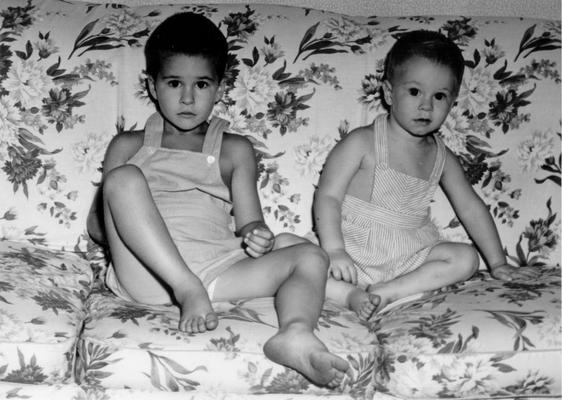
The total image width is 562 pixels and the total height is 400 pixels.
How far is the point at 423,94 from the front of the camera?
195 centimetres

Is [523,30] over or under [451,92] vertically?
over

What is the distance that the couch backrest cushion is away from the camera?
202 cm

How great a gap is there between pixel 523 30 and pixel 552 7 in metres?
0.51

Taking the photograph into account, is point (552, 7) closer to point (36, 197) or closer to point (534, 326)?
point (534, 326)

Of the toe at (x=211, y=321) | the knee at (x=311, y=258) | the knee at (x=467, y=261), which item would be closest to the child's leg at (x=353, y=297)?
the knee at (x=311, y=258)

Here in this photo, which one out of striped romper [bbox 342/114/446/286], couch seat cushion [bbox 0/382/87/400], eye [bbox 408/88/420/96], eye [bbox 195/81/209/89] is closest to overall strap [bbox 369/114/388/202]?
striped romper [bbox 342/114/446/286]

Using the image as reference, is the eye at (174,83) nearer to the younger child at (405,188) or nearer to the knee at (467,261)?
the younger child at (405,188)

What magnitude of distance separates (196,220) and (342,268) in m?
0.36

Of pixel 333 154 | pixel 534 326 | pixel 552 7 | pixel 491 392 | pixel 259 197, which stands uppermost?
pixel 552 7

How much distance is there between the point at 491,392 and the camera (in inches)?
58.2

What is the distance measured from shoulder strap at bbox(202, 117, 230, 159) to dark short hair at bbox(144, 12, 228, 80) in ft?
0.40

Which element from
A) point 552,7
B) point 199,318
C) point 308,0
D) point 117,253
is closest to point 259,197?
point 117,253

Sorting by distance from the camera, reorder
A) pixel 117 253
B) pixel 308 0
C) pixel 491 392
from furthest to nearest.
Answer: pixel 308 0
pixel 117 253
pixel 491 392

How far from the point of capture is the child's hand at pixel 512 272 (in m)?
1.89
